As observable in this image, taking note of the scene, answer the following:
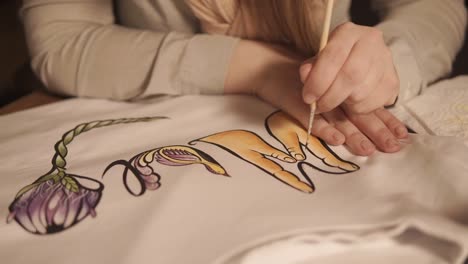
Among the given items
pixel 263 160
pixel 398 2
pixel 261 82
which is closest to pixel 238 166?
pixel 263 160

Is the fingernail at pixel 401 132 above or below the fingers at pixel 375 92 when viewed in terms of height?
below

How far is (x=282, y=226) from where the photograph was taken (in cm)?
26

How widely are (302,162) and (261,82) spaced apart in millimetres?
115

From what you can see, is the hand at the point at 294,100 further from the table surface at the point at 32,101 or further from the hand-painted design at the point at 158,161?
the table surface at the point at 32,101

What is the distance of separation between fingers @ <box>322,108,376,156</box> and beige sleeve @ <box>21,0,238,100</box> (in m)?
0.12

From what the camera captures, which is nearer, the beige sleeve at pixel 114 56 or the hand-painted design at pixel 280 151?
the hand-painted design at pixel 280 151

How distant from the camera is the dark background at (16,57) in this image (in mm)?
569

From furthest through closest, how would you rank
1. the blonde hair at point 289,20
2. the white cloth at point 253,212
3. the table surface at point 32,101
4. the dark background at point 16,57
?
1. the dark background at point 16,57
2. the table surface at point 32,101
3. the blonde hair at point 289,20
4. the white cloth at point 253,212

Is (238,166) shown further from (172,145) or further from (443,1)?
(443,1)

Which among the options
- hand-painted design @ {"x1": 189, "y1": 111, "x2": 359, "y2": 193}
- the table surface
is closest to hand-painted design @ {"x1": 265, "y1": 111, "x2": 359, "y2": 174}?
hand-painted design @ {"x1": 189, "y1": 111, "x2": 359, "y2": 193}

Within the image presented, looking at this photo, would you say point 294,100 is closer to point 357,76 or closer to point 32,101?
point 357,76

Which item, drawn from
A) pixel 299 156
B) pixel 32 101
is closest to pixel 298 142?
pixel 299 156

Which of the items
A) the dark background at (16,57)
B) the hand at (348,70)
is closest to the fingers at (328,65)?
the hand at (348,70)

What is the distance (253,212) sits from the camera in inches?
10.4
